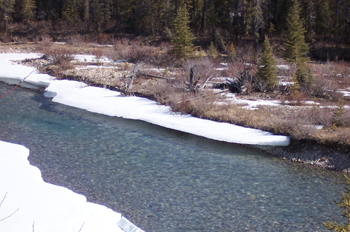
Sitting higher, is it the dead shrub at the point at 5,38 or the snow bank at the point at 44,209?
the dead shrub at the point at 5,38

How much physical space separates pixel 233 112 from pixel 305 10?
2763cm

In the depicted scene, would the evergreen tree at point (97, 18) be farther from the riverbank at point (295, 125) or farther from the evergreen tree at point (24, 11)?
the riverbank at point (295, 125)

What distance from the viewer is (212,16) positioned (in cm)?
3675

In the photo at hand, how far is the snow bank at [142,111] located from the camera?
39.1ft

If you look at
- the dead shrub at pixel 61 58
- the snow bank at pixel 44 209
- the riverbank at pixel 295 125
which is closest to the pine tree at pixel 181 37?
the riverbank at pixel 295 125

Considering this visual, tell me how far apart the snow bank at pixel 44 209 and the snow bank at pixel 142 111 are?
5.94 metres

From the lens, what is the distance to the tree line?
3403cm

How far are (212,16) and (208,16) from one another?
1271mm

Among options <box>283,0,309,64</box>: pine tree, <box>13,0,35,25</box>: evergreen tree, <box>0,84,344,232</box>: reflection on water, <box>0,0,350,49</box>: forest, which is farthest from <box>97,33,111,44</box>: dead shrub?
<box>0,84,344,232</box>: reflection on water

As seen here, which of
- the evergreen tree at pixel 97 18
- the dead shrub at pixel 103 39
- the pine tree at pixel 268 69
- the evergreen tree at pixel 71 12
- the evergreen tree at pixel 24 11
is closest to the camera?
the pine tree at pixel 268 69

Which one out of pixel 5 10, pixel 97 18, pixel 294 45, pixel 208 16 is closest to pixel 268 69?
pixel 294 45

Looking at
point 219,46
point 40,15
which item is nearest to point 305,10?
point 219,46

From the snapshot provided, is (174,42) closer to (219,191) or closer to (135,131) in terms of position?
(135,131)

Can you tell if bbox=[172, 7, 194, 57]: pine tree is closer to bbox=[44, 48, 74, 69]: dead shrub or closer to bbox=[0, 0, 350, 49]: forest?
bbox=[0, 0, 350, 49]: forest
